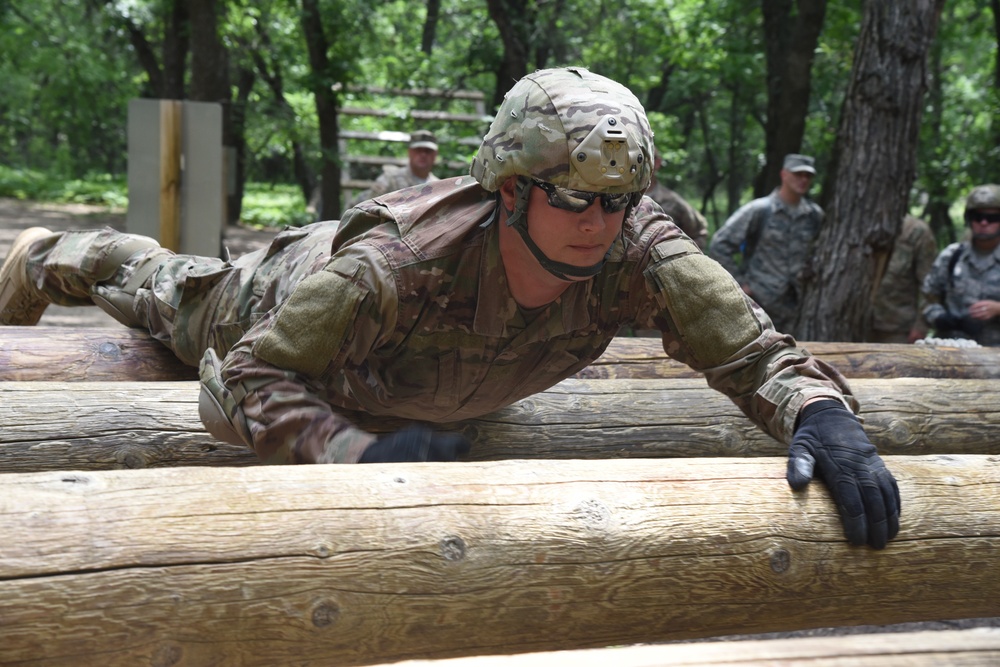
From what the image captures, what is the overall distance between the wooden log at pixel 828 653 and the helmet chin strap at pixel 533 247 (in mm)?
998

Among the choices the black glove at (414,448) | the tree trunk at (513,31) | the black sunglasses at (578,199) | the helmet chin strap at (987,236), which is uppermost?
the tree trunk at (513,31)

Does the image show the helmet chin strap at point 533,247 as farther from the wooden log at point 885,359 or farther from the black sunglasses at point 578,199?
the wooden log at point 885,359

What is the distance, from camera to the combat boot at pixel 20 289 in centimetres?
463

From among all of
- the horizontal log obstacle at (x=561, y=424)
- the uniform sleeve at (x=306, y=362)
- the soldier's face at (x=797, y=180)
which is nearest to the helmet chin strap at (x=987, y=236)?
the soldier's face at (x=797, y=180)

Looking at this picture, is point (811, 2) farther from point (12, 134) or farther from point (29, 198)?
point (12, 134)

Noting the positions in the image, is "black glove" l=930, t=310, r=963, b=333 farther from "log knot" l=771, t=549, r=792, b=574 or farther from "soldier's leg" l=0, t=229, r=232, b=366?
"log knot" l=771, t=549, r=792, b=574

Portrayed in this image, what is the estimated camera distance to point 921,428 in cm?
379

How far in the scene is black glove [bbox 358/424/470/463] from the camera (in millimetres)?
2373

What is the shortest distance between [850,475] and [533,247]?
1.03 metres

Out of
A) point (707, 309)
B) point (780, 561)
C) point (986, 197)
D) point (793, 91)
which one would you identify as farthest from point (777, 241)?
point (780, 561)

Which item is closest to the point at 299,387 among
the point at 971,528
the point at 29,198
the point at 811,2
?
the point at 971,528

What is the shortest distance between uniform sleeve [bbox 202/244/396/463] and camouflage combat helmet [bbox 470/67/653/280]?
44cm

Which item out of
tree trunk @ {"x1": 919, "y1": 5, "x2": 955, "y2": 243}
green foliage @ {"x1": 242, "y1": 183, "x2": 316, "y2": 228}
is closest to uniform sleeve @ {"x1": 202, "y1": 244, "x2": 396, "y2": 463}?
tree trunk @ {"x1": 919, "y1": 5, "x2": 955, "y2": 243}

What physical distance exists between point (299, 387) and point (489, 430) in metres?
0.95
